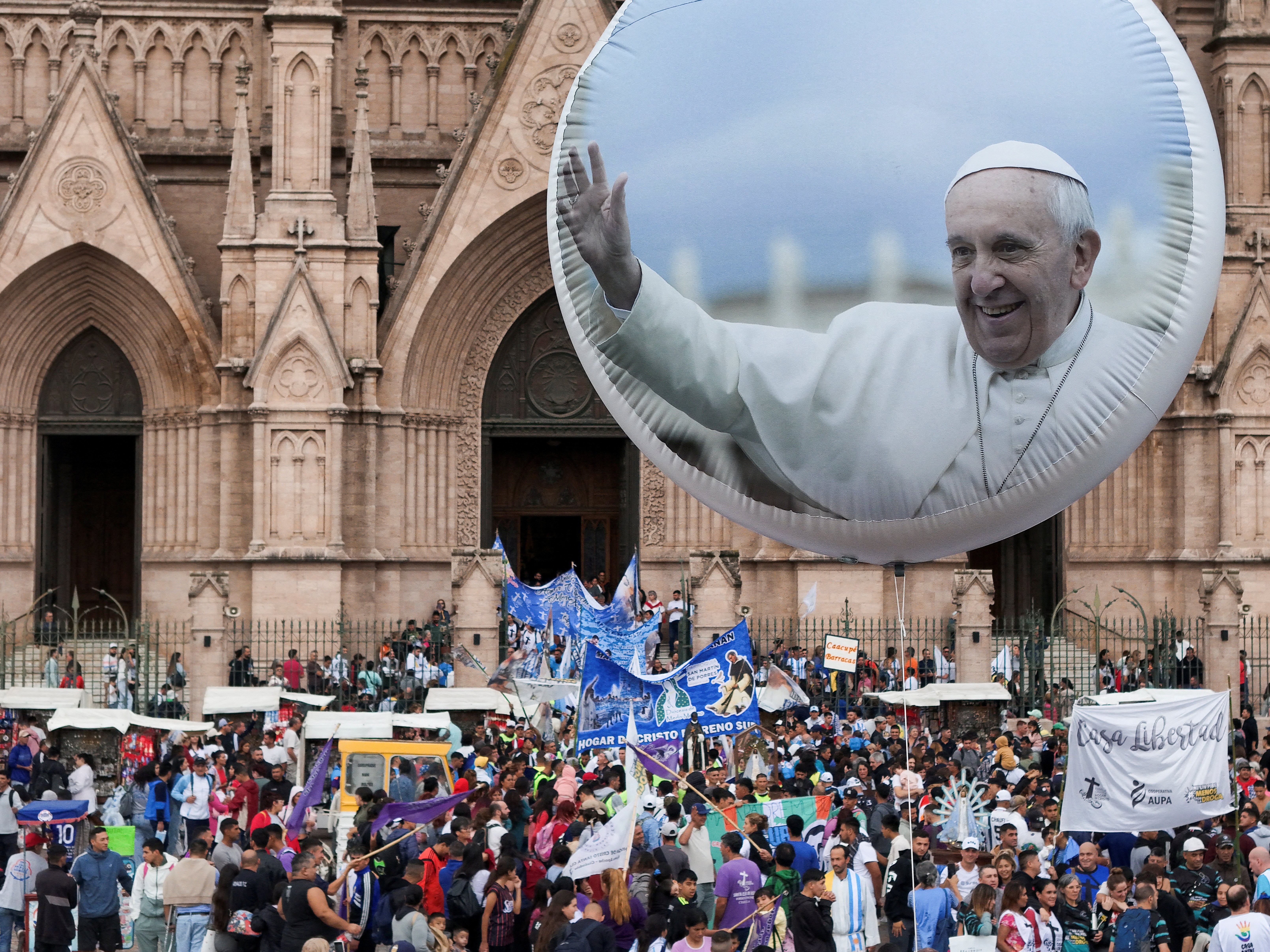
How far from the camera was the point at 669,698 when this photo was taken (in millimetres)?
16391

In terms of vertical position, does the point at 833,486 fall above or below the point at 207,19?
below

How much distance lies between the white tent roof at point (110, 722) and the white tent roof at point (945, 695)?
27.3 ft

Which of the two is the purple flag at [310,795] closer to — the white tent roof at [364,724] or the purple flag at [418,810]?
the purple flag at [418,810]

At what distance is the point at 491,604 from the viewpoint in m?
28.6

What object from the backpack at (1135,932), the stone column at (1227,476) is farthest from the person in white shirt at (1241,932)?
the stone column at (1227,476)

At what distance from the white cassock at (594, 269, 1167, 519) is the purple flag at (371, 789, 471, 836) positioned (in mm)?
5270

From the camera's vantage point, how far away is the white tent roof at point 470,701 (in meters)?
22.2

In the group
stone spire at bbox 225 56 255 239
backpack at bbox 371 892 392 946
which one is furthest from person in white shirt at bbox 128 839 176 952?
stone spire at bbox 225 56 255 239

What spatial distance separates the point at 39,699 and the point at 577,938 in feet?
44.4

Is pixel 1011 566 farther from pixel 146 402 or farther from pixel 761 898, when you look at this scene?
pixel 761 898

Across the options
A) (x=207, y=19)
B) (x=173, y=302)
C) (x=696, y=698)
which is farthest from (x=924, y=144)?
(x=207, y=19)

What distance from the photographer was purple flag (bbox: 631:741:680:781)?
47.1ft

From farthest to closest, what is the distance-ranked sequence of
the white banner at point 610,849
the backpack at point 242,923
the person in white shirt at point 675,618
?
the person in white shirt at point 675,618
the backpack at point 242,923
the white banner at point 610,849

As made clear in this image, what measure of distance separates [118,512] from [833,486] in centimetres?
2944
